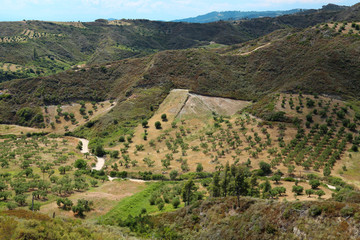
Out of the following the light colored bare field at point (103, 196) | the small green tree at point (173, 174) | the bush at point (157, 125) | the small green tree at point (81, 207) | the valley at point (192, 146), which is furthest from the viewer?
the bush at point (157, 125)

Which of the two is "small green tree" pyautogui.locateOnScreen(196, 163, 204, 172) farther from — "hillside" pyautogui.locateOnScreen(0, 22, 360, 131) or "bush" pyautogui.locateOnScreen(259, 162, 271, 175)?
"hillside" pyautogui.locateOnScreen(0, 22, 360, 131)

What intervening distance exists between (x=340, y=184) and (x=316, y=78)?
5728 centimetres

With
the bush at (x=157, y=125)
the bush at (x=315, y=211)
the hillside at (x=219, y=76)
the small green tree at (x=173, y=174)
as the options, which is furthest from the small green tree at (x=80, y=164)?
the bush at (x=315, y=211)

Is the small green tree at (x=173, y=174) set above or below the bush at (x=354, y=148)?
below

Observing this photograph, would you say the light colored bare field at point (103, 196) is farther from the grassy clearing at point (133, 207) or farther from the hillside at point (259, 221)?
the hillside at point (259, 221)

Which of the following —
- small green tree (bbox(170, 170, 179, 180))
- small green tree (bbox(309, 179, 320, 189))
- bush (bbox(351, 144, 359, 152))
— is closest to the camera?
small green tree (bbox(309, 179, 320, 189))

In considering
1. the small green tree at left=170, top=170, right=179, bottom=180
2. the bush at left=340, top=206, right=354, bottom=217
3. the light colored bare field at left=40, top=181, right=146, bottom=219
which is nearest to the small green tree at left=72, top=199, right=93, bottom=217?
the light colored bare field at left=40, top=181, right=146, bottom=219

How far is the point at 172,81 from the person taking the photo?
385 ft

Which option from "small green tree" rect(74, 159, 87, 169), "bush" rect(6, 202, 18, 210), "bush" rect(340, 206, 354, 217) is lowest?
"small green tree" rect(74, 159, 87, 169)

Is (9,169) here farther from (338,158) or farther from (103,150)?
(338,158)

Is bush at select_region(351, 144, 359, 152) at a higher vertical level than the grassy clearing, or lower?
higher

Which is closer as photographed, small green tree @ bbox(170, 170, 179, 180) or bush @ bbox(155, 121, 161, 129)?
small green tree @ bbox(170, 170, 179, 180)

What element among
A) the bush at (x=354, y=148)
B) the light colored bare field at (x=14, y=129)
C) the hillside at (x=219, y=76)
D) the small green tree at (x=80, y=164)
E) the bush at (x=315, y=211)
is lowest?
the small green tree at (x=80, y=164)

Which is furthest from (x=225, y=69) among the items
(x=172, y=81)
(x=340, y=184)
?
(x=340, y=184)
